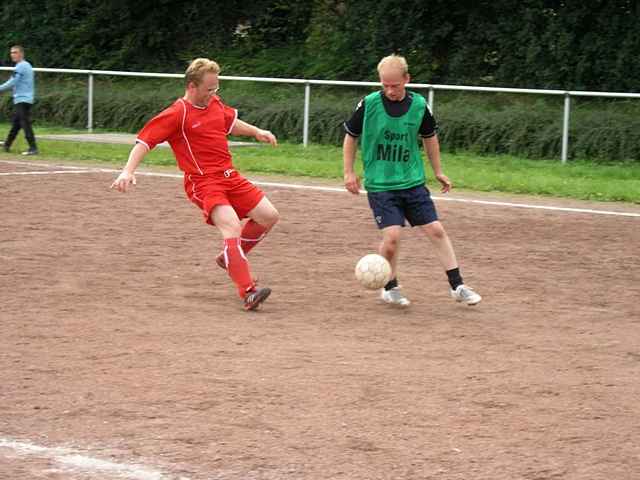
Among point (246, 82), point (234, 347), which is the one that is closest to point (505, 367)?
Result: point (234, 347)

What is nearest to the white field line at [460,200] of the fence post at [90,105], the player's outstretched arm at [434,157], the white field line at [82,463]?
the player's outstretched arm at [434,157]

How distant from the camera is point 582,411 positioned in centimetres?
621

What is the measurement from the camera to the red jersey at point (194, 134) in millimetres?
8758

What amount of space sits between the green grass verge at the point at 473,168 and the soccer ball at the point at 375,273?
306 inches

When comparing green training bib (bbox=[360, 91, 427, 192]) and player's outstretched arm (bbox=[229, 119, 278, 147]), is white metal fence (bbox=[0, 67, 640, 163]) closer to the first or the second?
player's outstretched arm (bbox=[229, 119, 278, 147])

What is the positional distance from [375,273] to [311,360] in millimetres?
1689

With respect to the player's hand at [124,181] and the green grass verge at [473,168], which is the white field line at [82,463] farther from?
the green grass verge at [473,168]

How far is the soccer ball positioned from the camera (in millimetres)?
8758

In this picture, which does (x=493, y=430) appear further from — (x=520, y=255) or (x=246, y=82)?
(x=246, y=82)

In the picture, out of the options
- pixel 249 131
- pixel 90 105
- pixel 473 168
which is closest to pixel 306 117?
pixel 473 168

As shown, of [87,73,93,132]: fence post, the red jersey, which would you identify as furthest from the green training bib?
[87,73,93,132]: fence post

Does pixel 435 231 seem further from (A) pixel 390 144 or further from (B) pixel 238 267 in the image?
(B) pixel 238 267

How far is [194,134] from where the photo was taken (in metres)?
8.87

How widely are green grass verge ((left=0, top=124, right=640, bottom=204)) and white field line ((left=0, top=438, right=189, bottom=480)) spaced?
37.8ft
